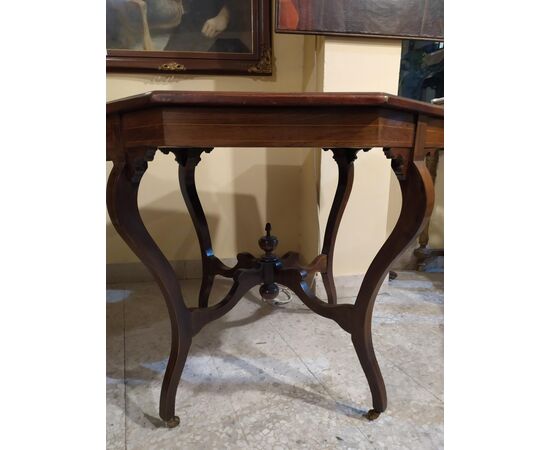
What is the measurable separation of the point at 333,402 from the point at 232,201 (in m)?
1.09

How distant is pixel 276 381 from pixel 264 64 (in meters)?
1.30

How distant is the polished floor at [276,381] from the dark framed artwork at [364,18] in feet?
3.39

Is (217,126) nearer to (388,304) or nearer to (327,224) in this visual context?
(327,224)

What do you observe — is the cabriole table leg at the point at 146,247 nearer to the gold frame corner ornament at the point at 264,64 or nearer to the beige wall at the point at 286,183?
the beige wall at the point at 286,183

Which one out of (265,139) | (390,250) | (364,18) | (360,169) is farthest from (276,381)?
(364,18)

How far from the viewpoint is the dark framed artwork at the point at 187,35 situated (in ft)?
4.86

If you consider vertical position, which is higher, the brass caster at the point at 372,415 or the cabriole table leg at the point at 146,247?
the cabriole table leg at the point at 146,247

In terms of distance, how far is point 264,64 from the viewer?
5.16ft

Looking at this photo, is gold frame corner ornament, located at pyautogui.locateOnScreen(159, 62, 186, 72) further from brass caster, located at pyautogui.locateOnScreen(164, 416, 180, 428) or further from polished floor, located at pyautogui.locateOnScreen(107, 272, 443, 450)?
brass caster, located at pyautogui.locateOnScreen(164, 416, 180, 428)

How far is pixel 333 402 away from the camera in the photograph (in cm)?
86

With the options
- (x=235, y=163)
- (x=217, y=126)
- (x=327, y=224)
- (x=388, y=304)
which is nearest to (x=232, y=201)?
(x=235, y=163)

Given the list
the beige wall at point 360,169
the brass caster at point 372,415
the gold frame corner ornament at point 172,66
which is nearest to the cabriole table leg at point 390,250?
the brass caster at point 372,415

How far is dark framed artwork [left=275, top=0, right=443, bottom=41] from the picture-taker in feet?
3.96

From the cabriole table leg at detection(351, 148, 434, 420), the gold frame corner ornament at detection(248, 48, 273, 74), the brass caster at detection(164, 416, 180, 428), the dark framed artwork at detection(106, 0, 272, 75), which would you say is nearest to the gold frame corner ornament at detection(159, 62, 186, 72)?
the dark framed artwork at detection(106, 0, 272, 75)
